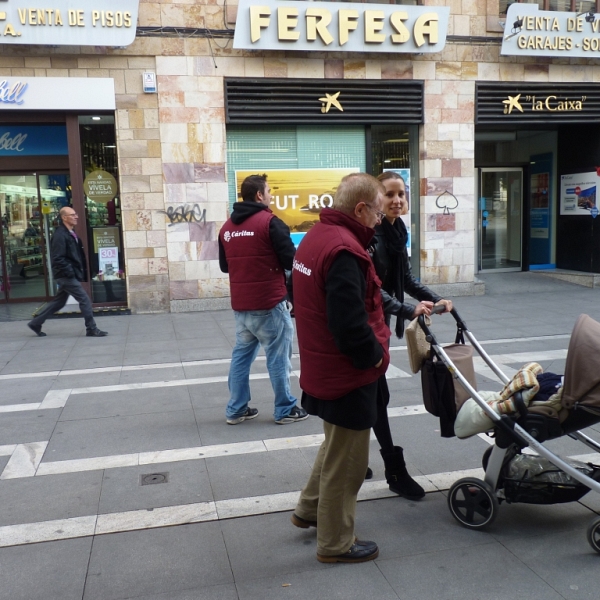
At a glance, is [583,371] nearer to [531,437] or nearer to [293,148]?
[531,437]

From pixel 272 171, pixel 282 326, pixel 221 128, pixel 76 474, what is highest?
pixel 221 128

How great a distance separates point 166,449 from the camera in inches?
191

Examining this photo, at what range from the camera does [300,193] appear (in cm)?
1194

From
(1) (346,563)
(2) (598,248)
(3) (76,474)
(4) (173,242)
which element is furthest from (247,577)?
(2) (598,248)

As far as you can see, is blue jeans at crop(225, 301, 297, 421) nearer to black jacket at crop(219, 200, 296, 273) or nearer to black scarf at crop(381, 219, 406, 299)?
black jacket at crop(219, 200, 296, 273)

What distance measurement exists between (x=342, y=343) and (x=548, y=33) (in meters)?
11.7

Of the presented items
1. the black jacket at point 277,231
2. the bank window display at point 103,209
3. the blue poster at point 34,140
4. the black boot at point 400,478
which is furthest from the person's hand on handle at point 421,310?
the blue poster at point 34,140

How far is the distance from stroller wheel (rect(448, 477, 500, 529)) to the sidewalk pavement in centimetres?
7

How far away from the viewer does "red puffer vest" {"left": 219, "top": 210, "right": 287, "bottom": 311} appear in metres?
5.00

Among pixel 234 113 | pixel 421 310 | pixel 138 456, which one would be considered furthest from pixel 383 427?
pixel 234 113

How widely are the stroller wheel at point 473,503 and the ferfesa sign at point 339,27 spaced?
930cm

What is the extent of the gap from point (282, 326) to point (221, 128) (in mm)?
6965

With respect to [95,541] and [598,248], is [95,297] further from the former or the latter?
[598,248]

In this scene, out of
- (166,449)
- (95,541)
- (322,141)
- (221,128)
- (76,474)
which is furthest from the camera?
A: (322,141)
